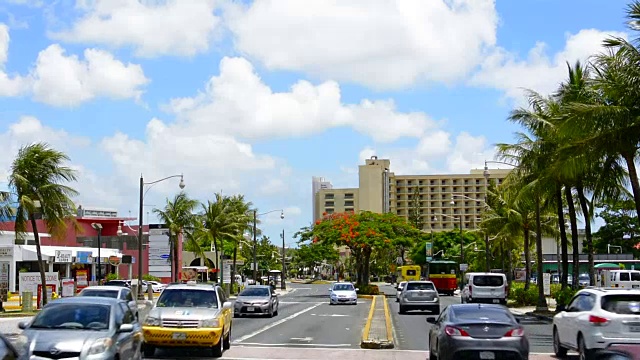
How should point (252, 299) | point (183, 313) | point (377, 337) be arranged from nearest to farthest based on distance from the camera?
point (183, 313)
point (377, 337)
point (252, 299)

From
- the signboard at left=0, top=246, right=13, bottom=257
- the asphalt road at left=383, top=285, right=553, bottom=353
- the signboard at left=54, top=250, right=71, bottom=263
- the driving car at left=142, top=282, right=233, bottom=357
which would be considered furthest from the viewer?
the signboard at left=54, top=250, right=71, bottom=263

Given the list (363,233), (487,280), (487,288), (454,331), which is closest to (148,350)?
(454,331)

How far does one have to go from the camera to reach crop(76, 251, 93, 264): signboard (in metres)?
66.8

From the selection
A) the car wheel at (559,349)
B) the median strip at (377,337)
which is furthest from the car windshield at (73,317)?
the car wheel at (559,349)

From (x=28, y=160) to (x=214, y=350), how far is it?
20.6 m

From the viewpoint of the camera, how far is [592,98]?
29891 millimetres

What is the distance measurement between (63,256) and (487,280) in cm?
3476

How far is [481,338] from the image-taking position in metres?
15.6

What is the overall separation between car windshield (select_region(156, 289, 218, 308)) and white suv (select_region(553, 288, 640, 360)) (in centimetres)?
820

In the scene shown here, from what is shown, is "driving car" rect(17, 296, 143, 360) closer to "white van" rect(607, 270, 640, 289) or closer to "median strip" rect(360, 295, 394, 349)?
"median strip" rect(360, 295, 394, 349)

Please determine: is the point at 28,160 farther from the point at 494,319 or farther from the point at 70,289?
the point at 494,319

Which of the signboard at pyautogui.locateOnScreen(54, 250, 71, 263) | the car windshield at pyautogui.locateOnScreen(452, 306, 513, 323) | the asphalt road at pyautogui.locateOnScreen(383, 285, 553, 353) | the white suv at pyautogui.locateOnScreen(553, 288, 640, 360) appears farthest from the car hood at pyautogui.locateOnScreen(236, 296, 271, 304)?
the signboard at pyautogui.locateOnScreen(54, 250, 71, 263)

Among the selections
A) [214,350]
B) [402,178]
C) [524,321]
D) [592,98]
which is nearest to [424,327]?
[524,321]

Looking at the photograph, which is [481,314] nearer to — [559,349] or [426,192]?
[559,349]
